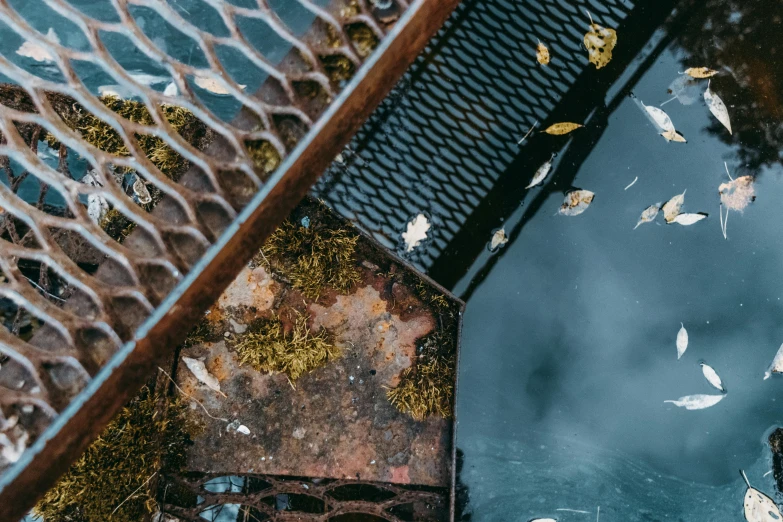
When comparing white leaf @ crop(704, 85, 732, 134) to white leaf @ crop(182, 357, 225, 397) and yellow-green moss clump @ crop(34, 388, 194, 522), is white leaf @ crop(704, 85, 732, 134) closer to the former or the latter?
white leaf @ crop(182, 357, 225, 397)

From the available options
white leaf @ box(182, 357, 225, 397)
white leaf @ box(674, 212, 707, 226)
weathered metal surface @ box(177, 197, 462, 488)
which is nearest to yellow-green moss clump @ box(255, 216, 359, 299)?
weathered metal surface @ box(177, 197, 462, 488)

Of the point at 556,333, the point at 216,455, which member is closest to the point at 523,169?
the point at 556,333

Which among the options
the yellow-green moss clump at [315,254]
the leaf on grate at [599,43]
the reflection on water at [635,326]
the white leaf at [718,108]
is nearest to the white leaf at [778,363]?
the reflection on water at [635,326]

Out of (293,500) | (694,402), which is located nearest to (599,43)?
(694,402)

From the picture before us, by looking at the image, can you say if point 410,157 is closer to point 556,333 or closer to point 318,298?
point 318,298

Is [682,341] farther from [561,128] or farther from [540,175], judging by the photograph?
[561,128]

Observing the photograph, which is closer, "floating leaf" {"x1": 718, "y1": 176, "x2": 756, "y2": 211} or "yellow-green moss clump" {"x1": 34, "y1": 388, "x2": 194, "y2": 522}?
"yellow-green moss clump" {"x1": 34, "y1": 388, "x2": 194, "y2": 522}

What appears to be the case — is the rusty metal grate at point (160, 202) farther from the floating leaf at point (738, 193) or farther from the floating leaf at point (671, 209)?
the floating leaf at point (738, 193)
